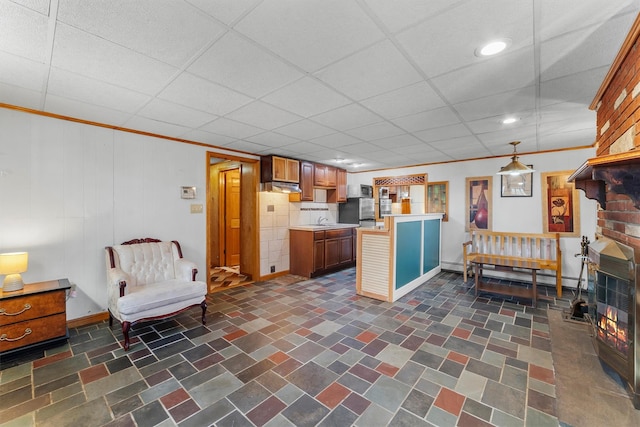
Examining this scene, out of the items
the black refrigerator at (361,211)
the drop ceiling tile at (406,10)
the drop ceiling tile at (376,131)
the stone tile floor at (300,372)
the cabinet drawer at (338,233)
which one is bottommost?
the stone tile floor at (300,372)

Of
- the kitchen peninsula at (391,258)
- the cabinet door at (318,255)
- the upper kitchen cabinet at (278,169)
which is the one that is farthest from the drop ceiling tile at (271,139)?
the cabinet door at (318,255)

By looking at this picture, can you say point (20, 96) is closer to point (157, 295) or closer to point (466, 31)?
point (157, 295)

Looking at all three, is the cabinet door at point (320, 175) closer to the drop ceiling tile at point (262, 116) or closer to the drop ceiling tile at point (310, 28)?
the drop ceiling tile at point (262, 116)

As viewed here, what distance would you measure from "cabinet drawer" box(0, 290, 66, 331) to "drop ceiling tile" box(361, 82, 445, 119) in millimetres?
3594

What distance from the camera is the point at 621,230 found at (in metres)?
1.84

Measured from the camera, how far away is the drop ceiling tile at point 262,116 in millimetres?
2756

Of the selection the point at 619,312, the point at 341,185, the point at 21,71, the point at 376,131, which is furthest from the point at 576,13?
the point at 341,185

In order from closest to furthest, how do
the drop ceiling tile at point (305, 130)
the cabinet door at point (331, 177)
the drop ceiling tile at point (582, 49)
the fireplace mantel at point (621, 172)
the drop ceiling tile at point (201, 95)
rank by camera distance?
the fireplace mantel at point (621, 172) → the drop ceiling tile at point (582, 49) → the drop ceiling tile at point (201, 95) → the drop ceiling tile at point (305, 130) → the cabinet door at point (331, 177)

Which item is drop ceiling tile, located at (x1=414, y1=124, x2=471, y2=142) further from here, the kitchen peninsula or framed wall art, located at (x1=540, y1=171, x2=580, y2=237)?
framed wall art, located at (x1=540, y1=171, x2=580, y2=237)

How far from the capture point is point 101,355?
2.50 m

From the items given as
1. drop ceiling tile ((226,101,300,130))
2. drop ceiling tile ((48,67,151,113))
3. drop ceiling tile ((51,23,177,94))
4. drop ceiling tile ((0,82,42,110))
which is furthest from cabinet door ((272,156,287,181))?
drop ceiling tile ((0,82,42,110))

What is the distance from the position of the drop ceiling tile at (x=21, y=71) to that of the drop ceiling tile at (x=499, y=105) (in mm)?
3555

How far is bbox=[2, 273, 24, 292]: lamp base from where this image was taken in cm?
247

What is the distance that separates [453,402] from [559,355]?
0.83 m
